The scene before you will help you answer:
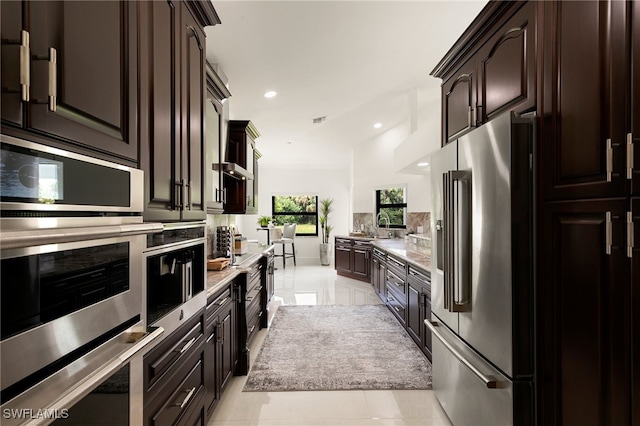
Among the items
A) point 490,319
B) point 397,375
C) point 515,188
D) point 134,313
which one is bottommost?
point 397,375

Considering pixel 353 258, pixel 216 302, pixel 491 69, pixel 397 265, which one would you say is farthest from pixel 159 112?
pixel 353 258

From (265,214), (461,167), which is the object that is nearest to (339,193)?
(265,214)

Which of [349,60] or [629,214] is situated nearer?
[629,214]

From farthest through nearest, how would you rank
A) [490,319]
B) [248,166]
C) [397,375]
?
[248,166] < [397,375] < [490,319]

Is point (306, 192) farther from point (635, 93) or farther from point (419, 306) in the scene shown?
Answer: point (635, 93)

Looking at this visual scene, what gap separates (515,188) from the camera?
1.41 metres

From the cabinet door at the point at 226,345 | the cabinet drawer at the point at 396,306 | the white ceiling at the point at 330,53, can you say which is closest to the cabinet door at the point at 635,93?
the white ceiling at the point at 330,53

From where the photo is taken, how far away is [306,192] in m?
9.14

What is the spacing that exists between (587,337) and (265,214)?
8.48 meters

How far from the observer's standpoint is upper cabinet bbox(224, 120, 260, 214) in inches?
135

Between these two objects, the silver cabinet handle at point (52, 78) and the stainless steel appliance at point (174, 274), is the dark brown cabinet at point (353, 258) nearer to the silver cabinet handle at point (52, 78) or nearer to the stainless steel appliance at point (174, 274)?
the stainless steel appliance at point (174, 274)

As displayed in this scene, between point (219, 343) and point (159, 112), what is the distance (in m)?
1.54

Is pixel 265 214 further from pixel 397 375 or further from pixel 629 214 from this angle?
pixel 629 214

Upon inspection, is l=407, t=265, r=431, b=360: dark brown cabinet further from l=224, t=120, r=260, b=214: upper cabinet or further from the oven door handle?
the oven door handle
